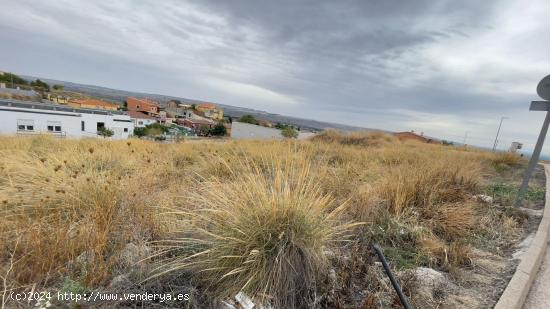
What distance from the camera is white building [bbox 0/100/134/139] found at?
27.5 m

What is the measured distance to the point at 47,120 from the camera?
1174 inches

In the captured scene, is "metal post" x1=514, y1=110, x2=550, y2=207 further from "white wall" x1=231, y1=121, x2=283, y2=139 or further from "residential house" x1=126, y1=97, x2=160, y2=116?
"residential house" x1=126, y1=97, x2=160, y2=116

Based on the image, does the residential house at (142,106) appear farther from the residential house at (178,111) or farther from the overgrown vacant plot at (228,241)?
the overgrown vacant plot at (228,241)

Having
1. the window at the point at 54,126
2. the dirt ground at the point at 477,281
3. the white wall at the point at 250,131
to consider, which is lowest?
the window at the point at 54,126

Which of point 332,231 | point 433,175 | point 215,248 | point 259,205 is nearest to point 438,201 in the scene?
point 433,175


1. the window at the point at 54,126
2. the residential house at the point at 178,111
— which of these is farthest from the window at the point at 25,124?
the residential house at the point at 178,111

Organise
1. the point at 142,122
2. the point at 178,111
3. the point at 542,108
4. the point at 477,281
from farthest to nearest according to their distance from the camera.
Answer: the point at 178,111
the point at 142,122
the point at 542,108
the point at 477,281

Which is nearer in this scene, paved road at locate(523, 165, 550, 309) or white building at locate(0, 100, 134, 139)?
paved road at locate(523, 165, 550, 309)

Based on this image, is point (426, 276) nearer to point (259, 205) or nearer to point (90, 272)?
point (259, 205)

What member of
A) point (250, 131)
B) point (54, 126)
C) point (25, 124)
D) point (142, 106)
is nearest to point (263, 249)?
point (250, 131)

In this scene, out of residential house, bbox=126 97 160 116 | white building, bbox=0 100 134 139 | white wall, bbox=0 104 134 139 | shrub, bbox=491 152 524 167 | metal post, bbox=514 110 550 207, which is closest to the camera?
metal post, bbox=514 110 550 207

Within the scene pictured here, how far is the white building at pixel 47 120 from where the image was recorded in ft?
90.3

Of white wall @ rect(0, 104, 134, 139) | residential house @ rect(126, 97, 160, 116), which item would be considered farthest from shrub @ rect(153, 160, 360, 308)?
residential house @ rect(126, 97, 160, 116)

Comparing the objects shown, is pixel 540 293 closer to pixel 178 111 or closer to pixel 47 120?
pixel 47 120
